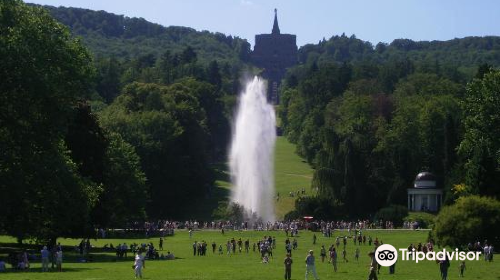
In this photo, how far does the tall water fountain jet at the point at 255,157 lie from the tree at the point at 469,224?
106ft

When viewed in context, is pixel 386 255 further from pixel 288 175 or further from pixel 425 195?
pixel 288 175

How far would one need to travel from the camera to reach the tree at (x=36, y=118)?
2146 inches

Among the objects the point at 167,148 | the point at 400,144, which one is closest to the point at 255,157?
the point at 167,148

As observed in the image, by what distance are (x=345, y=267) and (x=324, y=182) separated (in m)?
54.1

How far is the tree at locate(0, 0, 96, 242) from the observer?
179ft

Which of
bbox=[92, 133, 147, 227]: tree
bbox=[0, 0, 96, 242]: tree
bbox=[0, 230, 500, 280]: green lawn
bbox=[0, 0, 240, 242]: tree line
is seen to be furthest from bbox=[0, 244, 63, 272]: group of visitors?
bbox=[92, 133, 147, 227]: tree

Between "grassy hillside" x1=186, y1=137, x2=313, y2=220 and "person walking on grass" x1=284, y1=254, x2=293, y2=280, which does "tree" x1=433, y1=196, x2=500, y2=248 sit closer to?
"person walking on grass" x1=284, y1=254, x2=293, y2=280

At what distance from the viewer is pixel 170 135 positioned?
113625 mm

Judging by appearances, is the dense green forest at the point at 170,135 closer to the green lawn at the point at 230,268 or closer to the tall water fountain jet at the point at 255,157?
the tall water fountain jet at the point at 255,157

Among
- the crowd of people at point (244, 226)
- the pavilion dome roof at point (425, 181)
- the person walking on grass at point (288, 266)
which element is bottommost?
the crowd of people at point (244, 226)

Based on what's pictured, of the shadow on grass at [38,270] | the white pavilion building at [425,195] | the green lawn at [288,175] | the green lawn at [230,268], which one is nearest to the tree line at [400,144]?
the white pavilion building at [425,195]

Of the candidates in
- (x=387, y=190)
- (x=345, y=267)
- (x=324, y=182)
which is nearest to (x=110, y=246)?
(x=345, y=267)

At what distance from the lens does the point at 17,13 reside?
5675cm

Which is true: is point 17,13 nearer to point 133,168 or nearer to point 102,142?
point 102,142
